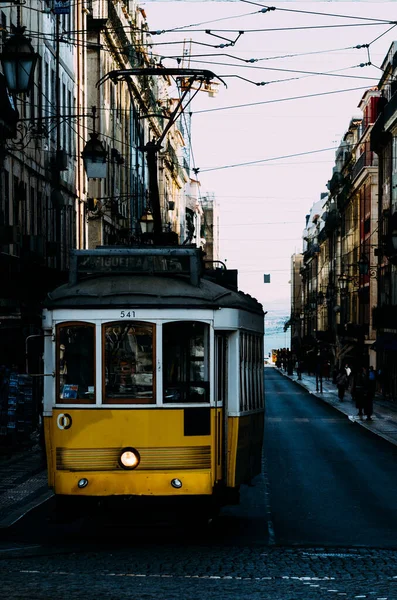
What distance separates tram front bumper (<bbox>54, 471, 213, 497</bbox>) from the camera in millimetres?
12953

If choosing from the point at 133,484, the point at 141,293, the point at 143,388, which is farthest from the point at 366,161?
the point at 133,484

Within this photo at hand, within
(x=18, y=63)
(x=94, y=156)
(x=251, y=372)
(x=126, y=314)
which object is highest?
(x=94, y=156)

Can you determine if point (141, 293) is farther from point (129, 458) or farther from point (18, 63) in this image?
point (18, 63)

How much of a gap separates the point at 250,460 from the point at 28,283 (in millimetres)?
19346

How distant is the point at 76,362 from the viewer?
13375 millimetres

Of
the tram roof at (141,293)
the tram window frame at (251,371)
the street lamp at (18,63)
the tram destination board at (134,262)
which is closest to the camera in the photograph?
Answer: the tram roof at (141,293)

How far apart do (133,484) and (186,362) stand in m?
1.31

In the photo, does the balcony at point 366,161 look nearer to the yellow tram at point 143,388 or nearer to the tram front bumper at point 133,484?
the yellow tram at point 143,388

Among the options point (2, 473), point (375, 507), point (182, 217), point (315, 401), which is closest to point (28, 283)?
point (2, 473)

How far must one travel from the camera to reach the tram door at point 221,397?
529 inches

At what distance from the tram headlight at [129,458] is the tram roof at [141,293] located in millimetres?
1413

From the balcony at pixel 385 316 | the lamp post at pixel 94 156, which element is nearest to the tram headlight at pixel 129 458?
the lamp post at pixel 94 156

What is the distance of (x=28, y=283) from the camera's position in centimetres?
3350

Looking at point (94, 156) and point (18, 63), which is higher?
point (94, 156)
